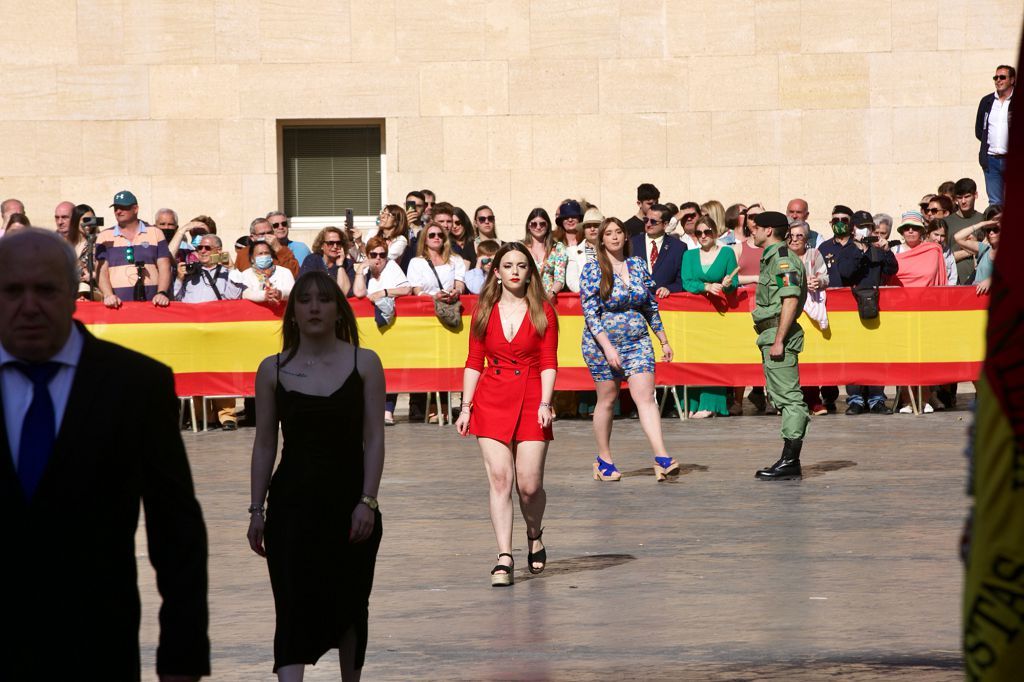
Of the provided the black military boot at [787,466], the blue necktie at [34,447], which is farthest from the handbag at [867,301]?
the blue necktie at [34,447]

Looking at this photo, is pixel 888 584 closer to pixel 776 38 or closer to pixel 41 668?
pixel 41 668

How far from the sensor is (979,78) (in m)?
23.3

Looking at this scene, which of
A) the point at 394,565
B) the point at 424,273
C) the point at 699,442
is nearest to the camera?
the point at 394,565

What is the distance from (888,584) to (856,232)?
36.1ft

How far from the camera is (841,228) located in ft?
61.2

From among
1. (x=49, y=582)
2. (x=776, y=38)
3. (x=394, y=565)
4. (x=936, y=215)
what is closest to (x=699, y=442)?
(x=936, y=215)

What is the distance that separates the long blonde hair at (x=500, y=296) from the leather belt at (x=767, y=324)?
12.6ft

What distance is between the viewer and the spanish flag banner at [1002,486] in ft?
11.2

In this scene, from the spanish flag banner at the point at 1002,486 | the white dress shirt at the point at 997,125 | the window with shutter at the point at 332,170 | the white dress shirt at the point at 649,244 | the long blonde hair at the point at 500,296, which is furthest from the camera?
the window with shutter at the point at 332,170

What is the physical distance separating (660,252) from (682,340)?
94cm

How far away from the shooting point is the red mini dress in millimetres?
10281

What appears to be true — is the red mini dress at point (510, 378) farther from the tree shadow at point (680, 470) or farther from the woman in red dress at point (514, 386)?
the tree shadow at point (680, 470)

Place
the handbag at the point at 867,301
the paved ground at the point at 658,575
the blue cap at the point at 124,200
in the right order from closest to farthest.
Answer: the paved ground at the point at 658,575
the blue cap at the point at 124,200
the handbag at the point at 867,301

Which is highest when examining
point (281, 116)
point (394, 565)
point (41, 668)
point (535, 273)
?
point (281, 116)
